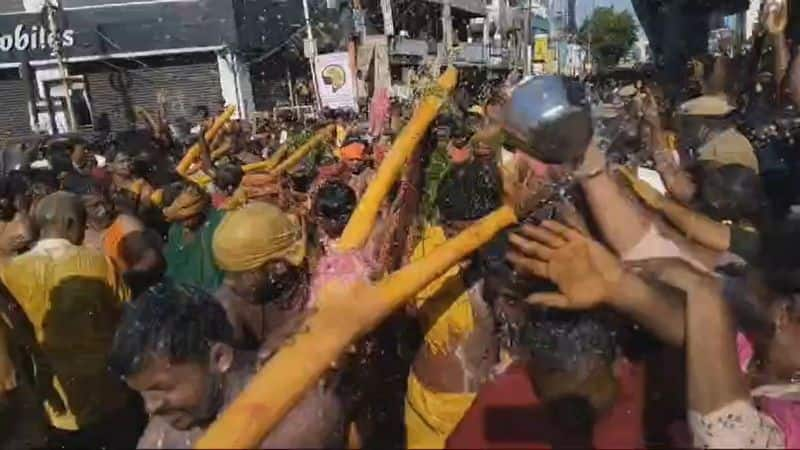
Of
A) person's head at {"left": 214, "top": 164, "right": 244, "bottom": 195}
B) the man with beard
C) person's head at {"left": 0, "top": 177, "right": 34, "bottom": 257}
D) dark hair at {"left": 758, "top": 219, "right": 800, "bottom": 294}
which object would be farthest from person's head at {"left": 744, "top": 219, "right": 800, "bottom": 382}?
person's head at {"left": 214, "top": 164, "right": 244, "bottom": 195}

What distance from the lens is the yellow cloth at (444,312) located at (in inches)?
139

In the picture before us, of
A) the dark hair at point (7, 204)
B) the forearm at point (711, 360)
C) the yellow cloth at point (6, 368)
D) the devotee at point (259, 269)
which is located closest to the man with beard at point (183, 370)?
the forearm at point (711, 360)

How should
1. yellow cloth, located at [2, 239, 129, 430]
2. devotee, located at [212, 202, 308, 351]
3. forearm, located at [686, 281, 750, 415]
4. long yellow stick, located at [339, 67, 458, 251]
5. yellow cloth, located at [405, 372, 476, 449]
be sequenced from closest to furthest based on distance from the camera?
1. forearm, located at [686, 281, 750, 415]
2. long yellow stick, located at [339, 67, 458, 251]
3. devotee, located at [212, 202, 308, 351]
4. yellow cloth, located at [405, 372, 476, 449]
5. yellow cloth, located at [2, 239, 129, 430]

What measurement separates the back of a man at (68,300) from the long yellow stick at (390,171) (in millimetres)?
1839

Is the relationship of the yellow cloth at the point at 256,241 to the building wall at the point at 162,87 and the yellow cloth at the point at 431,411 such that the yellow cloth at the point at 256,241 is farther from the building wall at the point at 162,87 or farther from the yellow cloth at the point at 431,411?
the building wall at the point at 162,87

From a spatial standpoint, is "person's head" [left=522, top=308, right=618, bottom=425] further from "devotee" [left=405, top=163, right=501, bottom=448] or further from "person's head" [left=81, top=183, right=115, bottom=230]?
"person's head" [left=81, top=183, right=115, bottom=230]

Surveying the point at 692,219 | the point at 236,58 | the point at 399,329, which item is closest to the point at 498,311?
the point at 399,329

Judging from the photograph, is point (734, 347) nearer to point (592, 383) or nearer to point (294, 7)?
point (592, 383)

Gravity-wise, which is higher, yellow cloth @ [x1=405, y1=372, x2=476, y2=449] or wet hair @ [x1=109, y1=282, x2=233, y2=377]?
wet hair @ [x1=109, y1=282, x2=233, y2=377]

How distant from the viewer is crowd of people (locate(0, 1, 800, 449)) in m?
2.07

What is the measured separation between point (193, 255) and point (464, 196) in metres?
1.66

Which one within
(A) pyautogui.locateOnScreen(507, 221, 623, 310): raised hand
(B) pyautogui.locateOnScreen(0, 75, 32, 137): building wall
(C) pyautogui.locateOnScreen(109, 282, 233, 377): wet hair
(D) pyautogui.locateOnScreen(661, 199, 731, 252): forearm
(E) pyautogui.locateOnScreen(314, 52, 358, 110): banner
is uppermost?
(A) pyautogui.locateOnScreen(507, 221, 623, 310): raised hand

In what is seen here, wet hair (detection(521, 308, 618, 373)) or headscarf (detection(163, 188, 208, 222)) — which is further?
headscarf (detection(163, 188, 208, 222))

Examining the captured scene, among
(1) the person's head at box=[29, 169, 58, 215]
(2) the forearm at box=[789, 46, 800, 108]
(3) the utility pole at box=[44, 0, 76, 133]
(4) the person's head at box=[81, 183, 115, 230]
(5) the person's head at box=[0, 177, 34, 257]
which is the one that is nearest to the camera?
(2) the forearm at box=[789, 46, 800, 108]
